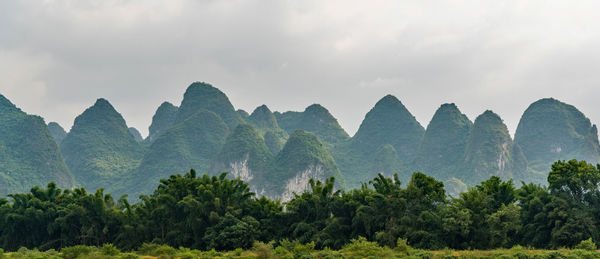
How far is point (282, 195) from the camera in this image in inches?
4230

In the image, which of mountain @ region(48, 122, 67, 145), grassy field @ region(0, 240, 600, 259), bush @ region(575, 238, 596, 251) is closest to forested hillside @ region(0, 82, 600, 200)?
mountain @ region(48, 122, 67, 145)

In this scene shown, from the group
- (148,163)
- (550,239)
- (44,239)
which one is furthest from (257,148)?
(550,239)

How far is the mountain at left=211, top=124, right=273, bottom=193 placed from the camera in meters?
111

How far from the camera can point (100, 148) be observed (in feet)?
438

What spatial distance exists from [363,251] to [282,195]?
88.7 metres

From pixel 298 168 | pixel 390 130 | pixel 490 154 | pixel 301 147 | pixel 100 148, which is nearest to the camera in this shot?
pixel 298 168

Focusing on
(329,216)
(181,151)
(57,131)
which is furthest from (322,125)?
(329,216)

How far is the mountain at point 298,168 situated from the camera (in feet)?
349

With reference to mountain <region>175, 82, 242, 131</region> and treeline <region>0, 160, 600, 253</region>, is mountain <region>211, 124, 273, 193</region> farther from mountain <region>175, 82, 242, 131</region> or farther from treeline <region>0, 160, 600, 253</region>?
treeline <region>0, 160, 600, 253</region>

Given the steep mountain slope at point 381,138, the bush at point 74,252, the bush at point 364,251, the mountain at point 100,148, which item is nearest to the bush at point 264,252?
the bush at point 364,251

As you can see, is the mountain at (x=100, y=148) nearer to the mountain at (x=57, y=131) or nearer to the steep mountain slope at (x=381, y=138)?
the mountain at (x=57, y=131)

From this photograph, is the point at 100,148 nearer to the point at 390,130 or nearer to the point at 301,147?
the point at 301,147

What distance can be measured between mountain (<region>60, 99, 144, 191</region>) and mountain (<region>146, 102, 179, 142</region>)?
12290mm

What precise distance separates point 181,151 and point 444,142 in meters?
58.0
